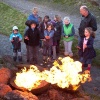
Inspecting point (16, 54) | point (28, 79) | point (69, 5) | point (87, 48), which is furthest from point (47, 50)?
point (69, 5)

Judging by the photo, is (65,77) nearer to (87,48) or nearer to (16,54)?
(87,48)

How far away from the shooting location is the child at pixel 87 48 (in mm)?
9109

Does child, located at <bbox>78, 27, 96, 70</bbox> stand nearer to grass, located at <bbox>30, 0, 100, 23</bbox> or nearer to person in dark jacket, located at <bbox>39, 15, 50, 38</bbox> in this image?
person in dark jacket, located at <bbox>39, 15, 50, 38</bbox>

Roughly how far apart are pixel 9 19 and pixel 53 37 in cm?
658

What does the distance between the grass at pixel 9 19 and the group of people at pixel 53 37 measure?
3.75 meters

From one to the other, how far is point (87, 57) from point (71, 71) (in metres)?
1.71

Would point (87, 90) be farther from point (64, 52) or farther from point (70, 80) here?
point (64, 52)

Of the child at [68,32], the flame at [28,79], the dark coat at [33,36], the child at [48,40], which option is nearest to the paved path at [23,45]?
the child at [68,32]

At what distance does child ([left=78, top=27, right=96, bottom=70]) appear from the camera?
29.9 feet

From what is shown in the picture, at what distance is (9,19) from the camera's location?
16.0 m

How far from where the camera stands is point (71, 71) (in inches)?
311

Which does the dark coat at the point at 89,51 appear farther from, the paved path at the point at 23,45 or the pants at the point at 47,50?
the pants at the point at 47,50

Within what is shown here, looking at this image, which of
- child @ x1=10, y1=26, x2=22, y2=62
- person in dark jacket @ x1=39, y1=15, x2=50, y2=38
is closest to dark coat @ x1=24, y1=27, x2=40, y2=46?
child @ x1=10, y1=26, x2=22, y2=62

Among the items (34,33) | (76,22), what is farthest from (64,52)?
(76,22)
